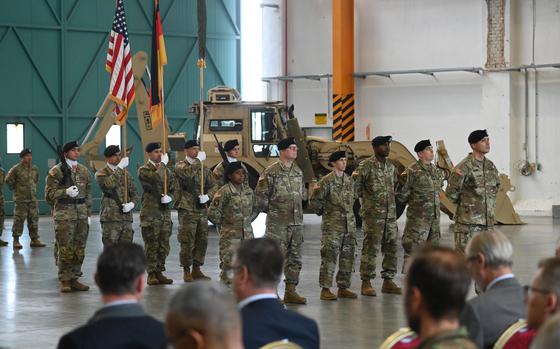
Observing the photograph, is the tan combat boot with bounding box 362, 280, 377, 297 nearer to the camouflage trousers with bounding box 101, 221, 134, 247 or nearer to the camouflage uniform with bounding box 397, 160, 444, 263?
the camouflage uniform with bounding box 397, 160, 444, 263

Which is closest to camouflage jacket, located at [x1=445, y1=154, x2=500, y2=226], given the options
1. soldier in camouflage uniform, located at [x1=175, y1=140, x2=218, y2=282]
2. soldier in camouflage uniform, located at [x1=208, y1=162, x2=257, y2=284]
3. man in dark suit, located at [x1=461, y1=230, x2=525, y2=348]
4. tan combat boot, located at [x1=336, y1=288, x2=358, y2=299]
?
tan combat boot, located at [x1=336, y1=288, x2=358, y2=299]

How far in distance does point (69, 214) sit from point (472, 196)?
4.81 meters

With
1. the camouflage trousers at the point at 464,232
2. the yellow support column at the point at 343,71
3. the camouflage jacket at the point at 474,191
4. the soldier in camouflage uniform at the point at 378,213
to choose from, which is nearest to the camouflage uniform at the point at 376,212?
the soldier in camouflage uniform at the point at 378,213

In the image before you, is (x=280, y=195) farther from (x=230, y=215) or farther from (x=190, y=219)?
(x=190, y=219)

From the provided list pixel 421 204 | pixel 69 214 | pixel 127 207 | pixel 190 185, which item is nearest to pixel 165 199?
pixel 190 185

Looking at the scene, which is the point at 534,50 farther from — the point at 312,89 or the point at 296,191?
the point at 296,191

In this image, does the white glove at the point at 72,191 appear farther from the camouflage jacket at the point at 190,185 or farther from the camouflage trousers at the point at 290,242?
the camouflage trousers at the point at 290,242

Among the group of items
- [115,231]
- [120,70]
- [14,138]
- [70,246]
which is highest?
[120,70]

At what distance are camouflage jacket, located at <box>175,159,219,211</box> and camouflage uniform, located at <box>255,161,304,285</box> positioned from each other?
221cm

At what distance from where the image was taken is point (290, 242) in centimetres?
1183

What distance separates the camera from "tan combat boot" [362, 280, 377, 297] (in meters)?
12.5

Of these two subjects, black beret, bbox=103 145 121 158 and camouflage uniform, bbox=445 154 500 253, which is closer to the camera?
camouflage uniform, bbox=445 154 500 253

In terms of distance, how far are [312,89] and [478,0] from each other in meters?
5.20

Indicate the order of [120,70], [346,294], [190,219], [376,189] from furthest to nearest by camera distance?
[120,70] → [190,219] → [376,189] → [346,294]
